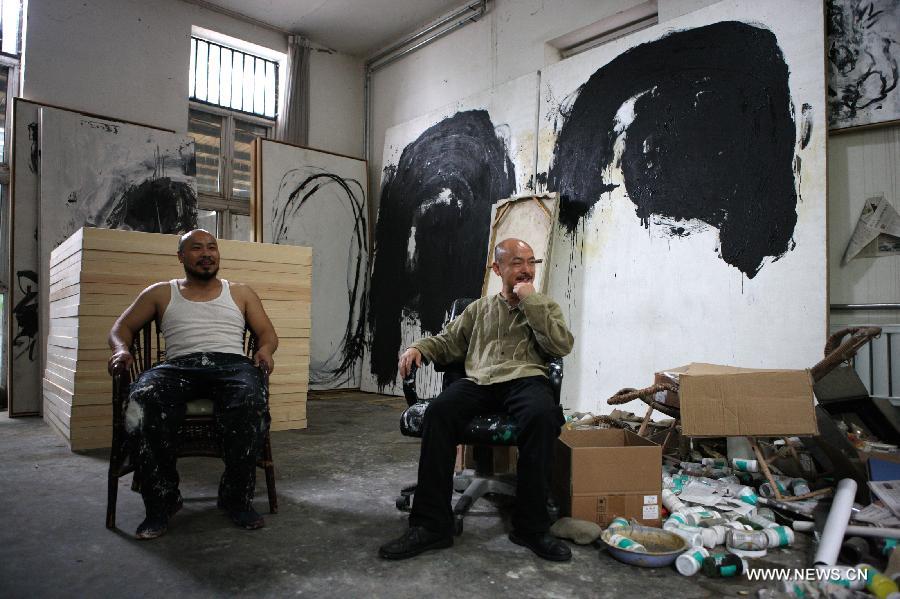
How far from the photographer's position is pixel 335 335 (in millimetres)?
7102

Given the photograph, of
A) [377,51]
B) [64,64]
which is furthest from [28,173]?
[377,51]

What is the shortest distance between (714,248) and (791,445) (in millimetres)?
1496

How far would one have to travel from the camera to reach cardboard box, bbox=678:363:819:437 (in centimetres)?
279

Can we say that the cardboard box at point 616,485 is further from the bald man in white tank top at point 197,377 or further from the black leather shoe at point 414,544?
the bald man in white tank top at point 197,377

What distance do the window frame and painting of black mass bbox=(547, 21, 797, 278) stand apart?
408 centimetres

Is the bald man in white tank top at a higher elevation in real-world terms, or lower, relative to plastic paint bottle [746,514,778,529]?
higher

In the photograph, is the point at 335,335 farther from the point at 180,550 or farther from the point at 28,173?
the point at 180,550

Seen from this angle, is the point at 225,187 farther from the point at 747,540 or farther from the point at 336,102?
the point at 747,540

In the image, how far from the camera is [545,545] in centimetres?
218

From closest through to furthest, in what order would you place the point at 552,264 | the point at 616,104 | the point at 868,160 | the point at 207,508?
the point at 207,508 → the point at 868,160 → the point at 616,104 → the point at 552,264

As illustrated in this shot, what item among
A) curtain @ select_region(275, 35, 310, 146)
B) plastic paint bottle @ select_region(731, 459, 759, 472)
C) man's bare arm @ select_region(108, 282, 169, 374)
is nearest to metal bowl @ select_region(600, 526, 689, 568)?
plastic paint bottle @ select_region(731, 459, 759, 472)

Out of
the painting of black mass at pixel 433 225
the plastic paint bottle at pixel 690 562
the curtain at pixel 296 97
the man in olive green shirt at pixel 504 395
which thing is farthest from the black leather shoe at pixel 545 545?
the curtain at pixel 296 97

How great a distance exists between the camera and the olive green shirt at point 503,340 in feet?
8.46

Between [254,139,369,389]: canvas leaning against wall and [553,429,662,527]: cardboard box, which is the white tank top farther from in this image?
[254,139,369,389]: canvas leaning against wall
